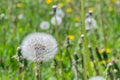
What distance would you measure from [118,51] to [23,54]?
6.10 feet

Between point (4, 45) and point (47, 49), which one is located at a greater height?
point (47, 49)

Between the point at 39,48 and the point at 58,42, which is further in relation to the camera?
the point at 58,42

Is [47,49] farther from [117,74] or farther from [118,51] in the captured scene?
[118,51]

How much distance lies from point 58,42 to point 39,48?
3.94 ft

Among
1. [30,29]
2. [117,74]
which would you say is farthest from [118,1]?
[117,74]

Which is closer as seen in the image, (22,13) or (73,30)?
(73,30)

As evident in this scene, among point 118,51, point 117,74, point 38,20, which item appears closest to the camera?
point 117,74

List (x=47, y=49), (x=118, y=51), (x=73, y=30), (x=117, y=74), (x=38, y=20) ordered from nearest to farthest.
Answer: (x=47, y=49)
(x=117, y=74)
(x=118, y=51)
(x=73, y=30)
(x=38, y=20)

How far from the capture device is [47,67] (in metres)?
3.03

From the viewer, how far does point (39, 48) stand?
1.66 meters

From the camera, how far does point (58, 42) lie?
9.39 ft

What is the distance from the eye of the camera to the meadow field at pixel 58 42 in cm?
171

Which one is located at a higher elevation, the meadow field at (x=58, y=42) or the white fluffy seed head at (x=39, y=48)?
the white fluffy seed head at (x=39, y=48)

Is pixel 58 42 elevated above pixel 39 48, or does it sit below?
below
